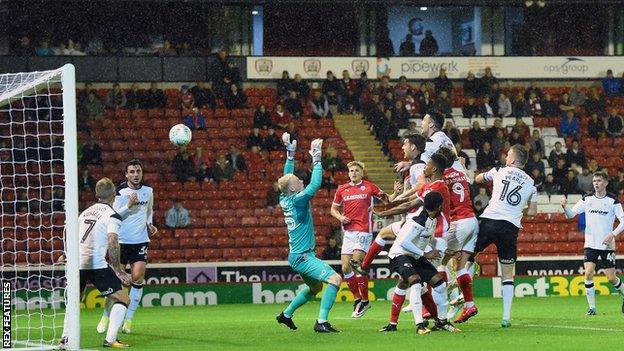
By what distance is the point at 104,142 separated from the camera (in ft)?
99.9

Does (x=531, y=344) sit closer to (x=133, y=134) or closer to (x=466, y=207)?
(x=466, y=207)

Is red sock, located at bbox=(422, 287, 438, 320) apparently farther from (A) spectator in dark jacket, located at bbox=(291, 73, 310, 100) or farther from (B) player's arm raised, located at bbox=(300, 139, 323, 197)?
(A) spectator in dark jacket, located at bbox=(291, 73, 310, 100)

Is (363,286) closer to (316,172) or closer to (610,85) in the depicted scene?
(316,172)

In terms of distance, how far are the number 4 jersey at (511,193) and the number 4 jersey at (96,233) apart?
4.92m

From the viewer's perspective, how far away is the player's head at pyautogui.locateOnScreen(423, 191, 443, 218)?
1336cm

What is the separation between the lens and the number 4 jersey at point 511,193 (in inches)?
591

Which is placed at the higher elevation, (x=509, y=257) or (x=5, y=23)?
(x=5, y=23)

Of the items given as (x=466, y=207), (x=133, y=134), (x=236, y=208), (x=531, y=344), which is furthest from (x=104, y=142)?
(x=531, y=344)

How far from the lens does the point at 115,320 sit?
12922mm

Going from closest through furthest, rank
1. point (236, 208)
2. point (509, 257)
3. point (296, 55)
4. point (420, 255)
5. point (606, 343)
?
point (606, 343)
point (420, 255)
point (509, 257)
point (236, 208)
point (296, 55)

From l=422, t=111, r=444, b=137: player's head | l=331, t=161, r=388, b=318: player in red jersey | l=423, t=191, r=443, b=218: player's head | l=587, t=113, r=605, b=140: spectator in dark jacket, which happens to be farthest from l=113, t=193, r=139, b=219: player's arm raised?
l=587, t=113, r=605, b=140: spectator in dark jacket

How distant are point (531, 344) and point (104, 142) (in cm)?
1992

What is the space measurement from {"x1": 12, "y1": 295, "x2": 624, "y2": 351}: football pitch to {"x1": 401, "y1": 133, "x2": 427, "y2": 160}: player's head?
7.08 feet

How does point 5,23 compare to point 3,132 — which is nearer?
point 3,132
